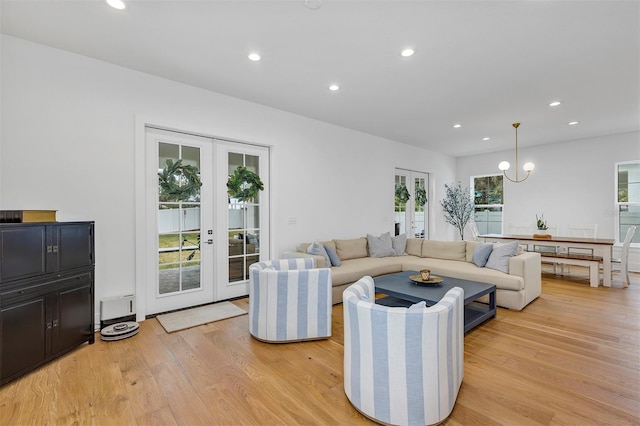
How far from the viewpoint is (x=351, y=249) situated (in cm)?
515

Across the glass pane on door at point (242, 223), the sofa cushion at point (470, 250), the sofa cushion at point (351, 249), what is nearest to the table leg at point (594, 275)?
the sofa cushion at point (470, 250)

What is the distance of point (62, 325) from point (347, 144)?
15.8 feet

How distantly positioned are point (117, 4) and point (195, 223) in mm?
2399

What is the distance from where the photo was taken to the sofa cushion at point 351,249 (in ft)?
16.5

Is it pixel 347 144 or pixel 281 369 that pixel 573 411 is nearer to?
pixel 281 369

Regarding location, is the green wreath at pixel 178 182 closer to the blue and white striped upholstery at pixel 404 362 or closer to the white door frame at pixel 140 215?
the white door frame at pixel 140 215

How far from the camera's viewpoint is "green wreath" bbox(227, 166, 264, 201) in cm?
422

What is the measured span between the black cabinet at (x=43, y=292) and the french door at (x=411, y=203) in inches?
225

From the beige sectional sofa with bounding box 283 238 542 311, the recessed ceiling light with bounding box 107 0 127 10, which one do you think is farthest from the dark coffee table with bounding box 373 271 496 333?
the recessed ceiling light with bounding box 107 0 127 10

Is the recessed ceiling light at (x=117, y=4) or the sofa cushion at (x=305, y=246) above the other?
the recessed ceiling light at (x=117, y=4)

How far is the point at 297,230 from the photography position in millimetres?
4953

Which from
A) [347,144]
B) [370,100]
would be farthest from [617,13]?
[347,144]

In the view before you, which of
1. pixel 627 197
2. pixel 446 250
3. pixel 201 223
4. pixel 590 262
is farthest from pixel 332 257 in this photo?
pixel 627 197

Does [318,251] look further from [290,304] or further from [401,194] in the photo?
[401,194]
